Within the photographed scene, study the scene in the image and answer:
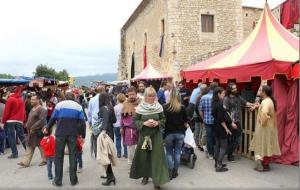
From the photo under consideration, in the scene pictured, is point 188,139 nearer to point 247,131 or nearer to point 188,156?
point 188,156

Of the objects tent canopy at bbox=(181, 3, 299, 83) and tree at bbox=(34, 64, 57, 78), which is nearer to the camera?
tent canopy at bbox=(181, 3, 299, 83)

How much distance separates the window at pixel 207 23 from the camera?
23.4 metres

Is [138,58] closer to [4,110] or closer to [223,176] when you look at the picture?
[4,110]

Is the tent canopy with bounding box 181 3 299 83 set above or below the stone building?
below

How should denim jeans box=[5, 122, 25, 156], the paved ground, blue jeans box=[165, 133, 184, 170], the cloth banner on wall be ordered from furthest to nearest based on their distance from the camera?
denim jeans box=[5, 122, 25, 156], the cloth banner on wall, blue jeans box=[165, 133, 184, 170], the paved ground

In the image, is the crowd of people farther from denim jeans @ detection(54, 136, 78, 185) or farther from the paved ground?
the paved ground

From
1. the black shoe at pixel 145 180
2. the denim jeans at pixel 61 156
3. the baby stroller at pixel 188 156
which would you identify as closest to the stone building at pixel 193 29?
the baby stroller at pixel 188 156

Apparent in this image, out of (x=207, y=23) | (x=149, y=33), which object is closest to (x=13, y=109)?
(x=207, y=23)

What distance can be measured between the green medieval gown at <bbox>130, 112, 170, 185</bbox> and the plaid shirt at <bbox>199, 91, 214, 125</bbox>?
2.05 m

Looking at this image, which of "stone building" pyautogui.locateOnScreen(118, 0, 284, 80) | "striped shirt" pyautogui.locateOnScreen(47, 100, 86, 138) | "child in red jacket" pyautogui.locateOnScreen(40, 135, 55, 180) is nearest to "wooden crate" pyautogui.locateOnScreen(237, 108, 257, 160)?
"striped shirt" pyautogui.locateOnScreen(47, 100, 86, 138)

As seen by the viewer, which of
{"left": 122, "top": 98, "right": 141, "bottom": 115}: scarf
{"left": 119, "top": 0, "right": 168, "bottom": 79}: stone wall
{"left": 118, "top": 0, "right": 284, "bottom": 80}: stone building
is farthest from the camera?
{"left": 119, "top": 0, "right": 168, "bottom": 79}: stone wall

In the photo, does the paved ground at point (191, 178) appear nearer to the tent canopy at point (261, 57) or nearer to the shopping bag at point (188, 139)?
the shopping bag at point (188, 139)

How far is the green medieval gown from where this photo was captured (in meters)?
5.67

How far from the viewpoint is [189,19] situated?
2292cm
